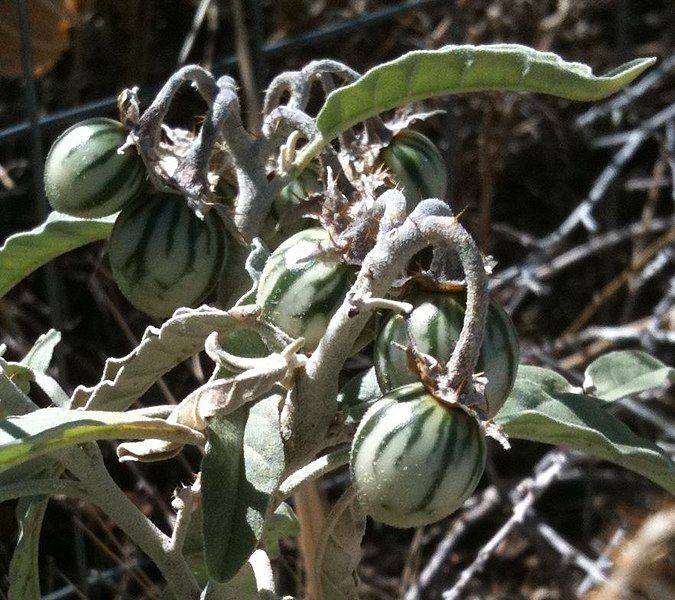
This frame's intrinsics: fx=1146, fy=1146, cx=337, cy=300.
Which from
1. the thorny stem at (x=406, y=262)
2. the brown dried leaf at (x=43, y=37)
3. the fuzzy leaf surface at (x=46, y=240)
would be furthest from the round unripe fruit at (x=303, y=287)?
the brown dried leaf at (x=43, y=37)

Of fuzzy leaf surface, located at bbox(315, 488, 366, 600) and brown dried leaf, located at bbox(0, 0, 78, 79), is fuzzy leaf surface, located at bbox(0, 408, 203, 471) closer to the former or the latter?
fuzzy leaf surface, located at bbox(315, 488, 366, 600)

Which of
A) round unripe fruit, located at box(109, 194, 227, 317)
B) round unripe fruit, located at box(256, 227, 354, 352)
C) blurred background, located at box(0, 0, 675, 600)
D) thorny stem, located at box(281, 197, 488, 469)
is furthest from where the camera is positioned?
blurred background, located at box(0, 0, 675, 600)

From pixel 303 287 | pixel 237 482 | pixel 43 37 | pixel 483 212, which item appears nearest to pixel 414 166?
pixel 303 287

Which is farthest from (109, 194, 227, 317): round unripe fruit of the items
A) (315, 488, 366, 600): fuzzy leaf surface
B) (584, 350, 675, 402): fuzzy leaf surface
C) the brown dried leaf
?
the brown dried leaf

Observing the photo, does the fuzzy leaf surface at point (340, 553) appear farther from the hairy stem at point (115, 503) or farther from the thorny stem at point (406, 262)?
the thorny stem at point (406, 262)

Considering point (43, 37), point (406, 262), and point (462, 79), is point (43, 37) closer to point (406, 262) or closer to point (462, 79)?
point (462, 79)

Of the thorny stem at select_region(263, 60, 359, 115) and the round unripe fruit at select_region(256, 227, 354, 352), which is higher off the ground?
the thorny stem at select_region(263, 60, 359, 115)
